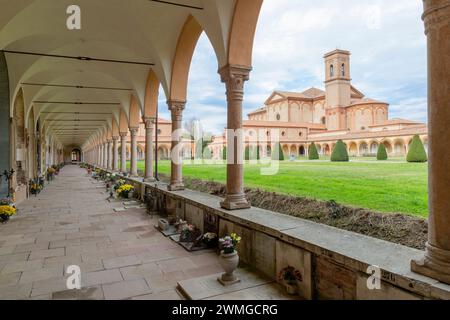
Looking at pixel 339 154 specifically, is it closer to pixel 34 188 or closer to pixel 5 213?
pixel 34 188

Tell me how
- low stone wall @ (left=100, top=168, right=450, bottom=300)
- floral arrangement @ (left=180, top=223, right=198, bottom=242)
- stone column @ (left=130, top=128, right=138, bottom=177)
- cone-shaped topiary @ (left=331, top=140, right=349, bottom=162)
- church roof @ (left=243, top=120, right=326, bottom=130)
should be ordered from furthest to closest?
church roof @ (left=243, top=120, right=326, bottom=130)
cone-shaped topiary @ (left=331, top=140, right=349, bottom=162)
stone column @ (left=130, top=128, right=138, bottom=177)
floral arrangement @ (left=180, top=223, right=198, bottom=242)
low stone wall @ (left=100, top=168, right=450, bottom=300)

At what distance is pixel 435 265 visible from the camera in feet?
7.89

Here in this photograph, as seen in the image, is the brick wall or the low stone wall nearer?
the low stone wall

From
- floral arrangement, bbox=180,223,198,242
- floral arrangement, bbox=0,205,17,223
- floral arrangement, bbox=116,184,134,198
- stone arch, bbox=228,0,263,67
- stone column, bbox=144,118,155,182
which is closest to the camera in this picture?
stone arch, bbox=228,0,263,67

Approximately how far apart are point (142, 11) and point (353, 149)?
42.5 meters

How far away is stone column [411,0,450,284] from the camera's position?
2.32 meters

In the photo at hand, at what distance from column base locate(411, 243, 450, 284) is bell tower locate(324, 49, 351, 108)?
2357 inches

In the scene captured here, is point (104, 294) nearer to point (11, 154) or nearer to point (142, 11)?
point (142, 11)

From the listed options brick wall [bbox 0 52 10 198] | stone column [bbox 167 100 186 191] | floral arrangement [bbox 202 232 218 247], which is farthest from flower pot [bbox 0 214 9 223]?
floral arrangement [bbox 202 232 218 247]

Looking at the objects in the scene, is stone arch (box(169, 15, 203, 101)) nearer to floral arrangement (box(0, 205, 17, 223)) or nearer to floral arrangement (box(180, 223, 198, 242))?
floral arrangement (box(180, 223, 198, 242))

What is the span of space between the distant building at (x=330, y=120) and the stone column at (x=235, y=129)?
37658 mm

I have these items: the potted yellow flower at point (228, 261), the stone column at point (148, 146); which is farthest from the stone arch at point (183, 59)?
the potted yellow flower at point (228, 261)
